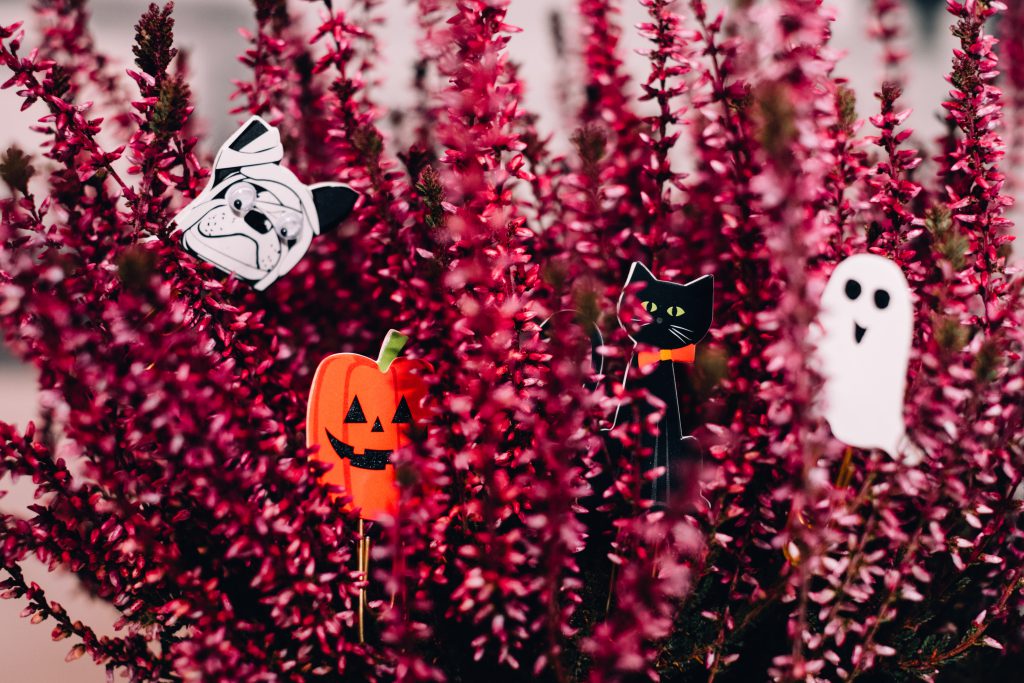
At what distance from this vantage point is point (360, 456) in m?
1.15

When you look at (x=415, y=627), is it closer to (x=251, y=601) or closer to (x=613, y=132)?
(x=251, y=601)

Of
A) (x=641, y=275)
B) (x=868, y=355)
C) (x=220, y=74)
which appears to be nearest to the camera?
(x=868, y=355)

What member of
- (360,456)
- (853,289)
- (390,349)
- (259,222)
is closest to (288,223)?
(259,222)

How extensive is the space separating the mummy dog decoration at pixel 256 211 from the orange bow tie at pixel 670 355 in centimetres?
Result: 52

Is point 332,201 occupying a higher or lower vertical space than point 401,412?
higher

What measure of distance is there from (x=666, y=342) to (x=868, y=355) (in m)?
0.29

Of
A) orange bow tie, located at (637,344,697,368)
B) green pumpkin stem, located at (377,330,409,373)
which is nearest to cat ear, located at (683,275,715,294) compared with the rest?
orange bow tie, located at (637,344,697,368)

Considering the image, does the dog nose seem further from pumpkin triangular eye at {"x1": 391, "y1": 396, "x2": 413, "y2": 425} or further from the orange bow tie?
the orange bow tie

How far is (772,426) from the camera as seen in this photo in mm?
1009

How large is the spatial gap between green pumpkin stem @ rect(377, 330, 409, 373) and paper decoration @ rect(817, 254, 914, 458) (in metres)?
0.62

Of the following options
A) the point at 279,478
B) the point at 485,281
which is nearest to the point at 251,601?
the point at 279,478

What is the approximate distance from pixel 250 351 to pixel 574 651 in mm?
669

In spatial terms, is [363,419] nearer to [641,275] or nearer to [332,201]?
[332,201]

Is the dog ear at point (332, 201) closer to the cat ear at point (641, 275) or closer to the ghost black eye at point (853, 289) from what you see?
the cat ear at point (641, 275)
